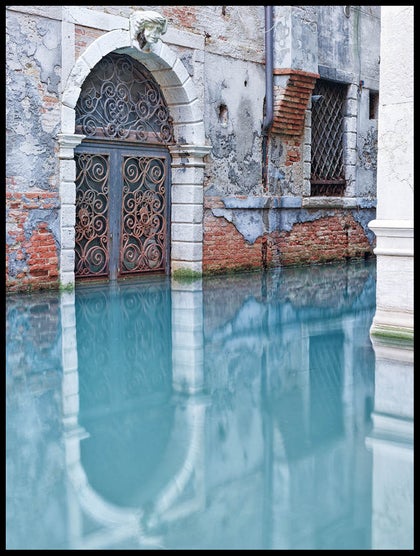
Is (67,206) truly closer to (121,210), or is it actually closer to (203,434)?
(121,210)

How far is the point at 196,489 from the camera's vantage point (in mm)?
3105

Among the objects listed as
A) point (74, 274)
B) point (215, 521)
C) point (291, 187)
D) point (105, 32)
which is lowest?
point (215, 521)

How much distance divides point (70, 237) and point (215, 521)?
6591 mm

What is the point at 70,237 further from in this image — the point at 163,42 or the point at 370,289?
the point at 370,289

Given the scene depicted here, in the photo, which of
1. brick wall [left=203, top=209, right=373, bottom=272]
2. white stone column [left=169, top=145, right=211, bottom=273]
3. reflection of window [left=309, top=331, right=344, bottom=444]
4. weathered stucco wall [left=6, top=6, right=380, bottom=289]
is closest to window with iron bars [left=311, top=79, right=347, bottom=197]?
weathered stucco wall [left=6, top=6, right=380, bottom=289]

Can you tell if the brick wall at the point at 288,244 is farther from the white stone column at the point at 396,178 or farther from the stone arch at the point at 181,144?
the white stone column at the point at 396,178

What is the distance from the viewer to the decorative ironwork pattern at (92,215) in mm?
9531

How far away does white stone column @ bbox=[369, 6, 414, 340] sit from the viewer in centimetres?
599

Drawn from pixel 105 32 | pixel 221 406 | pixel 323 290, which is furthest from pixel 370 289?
pixel 221 406

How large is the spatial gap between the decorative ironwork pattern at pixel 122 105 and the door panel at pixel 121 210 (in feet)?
0.62

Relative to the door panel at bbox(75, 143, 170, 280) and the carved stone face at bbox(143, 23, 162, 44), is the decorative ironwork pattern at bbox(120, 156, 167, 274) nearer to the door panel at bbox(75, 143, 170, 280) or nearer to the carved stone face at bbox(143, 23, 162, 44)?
the door panel at bbox(75, 143, 170, 280)

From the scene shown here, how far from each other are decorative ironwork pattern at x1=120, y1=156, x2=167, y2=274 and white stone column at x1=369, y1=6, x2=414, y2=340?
180 inches

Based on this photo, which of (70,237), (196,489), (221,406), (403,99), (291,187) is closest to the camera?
(196,489)

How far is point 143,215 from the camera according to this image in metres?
10.4
